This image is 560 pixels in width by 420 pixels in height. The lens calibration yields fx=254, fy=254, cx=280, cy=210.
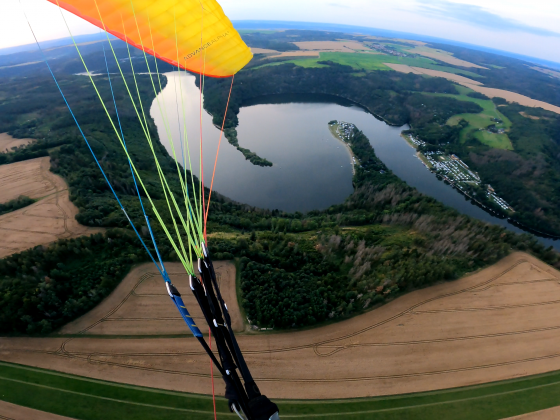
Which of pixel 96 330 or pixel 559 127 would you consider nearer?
pixel 96 330

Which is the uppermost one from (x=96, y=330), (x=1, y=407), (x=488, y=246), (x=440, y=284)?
(x=488, y=246)

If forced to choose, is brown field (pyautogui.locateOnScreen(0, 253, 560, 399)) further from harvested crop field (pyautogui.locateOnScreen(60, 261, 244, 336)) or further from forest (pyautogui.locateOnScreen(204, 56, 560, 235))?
forest (pyautogui.locateOnScreen(204, 56, 560, 235))

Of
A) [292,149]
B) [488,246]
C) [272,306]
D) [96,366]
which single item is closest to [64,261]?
[96,366]

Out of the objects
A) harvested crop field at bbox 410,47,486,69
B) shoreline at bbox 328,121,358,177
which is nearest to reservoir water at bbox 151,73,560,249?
shoreline at bbox 328,121,358,177

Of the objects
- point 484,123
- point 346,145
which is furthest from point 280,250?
point 484,123

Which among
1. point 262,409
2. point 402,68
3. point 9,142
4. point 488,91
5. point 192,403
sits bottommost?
point 192,403

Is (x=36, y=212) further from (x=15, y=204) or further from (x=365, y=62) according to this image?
(x=365, y=62)

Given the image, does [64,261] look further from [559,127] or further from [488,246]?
[559,127]
